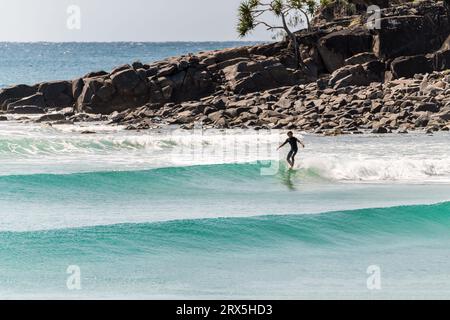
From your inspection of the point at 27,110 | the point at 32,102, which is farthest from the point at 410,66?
the point at 27,110

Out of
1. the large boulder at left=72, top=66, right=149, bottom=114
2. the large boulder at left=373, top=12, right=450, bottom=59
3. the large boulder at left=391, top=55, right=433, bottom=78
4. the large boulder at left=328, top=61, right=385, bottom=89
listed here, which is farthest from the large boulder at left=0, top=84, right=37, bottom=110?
the large boulder at left=391, top=55, right=433, bottom=78

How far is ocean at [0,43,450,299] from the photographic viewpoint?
14.9 m

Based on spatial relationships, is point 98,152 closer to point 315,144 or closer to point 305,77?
point 315,144

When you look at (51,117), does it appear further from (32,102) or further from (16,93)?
(16,93)

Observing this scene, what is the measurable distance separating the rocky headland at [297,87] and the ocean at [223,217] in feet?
13.3

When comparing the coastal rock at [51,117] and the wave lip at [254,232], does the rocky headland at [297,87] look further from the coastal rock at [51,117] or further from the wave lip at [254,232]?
the wave lip at [254,232]

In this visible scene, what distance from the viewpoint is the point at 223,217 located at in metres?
20.5

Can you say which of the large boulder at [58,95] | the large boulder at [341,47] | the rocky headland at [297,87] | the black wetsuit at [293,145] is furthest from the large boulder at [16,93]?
the black wetsuit at [293,145]

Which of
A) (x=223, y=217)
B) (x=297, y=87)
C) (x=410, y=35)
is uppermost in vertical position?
(x=410, y=35)

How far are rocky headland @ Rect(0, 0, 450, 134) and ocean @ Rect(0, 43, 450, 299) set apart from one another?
13.3 feet

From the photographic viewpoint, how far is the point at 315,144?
33688 millimetres

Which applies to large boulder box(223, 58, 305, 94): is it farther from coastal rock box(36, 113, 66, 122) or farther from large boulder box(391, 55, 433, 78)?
coastal rock box(36, 113, 66, 122)
